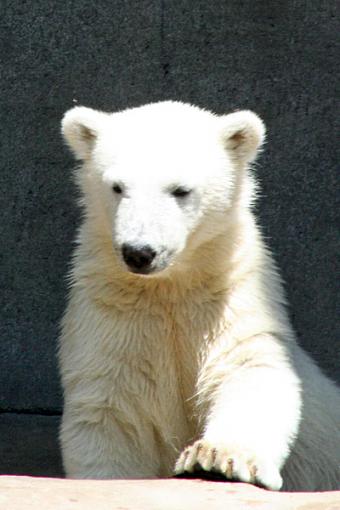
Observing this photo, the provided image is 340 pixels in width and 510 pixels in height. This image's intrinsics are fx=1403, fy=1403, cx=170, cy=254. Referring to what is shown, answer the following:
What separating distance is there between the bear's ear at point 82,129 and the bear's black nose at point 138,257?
0.74 metres

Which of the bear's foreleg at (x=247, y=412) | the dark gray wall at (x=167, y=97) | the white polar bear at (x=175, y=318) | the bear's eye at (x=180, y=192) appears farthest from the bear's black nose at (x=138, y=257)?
the dark gray wall at (x=167, y=97)

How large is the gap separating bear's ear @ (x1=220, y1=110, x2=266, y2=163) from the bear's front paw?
1185 millimetres

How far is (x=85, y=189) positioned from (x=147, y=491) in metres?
1.44

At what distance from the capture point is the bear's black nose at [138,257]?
4305 mm

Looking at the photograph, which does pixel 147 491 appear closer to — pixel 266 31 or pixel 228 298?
pixel 228 298

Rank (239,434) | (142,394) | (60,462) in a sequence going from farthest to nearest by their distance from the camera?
(60,462) < (142,394) < (239,434)

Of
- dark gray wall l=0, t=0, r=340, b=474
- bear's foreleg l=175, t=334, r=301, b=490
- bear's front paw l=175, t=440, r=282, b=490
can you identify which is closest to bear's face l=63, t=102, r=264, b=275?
bear's foreleg l=175, t=334, r=301, b=490

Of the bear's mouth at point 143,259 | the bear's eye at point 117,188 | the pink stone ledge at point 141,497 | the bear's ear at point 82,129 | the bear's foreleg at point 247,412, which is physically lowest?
the pink stone ledge at point 141,497

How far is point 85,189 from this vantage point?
4.93 meters

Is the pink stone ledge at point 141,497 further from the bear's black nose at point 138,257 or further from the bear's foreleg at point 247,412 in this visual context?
the bear's black nose at point 138,257

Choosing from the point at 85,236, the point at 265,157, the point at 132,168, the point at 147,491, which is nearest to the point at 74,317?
the point at 85,236

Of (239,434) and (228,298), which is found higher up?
(228,298)

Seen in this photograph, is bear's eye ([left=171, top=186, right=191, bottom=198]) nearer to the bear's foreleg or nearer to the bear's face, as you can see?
the bear's face

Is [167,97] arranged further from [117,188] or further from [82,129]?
[117,188]
